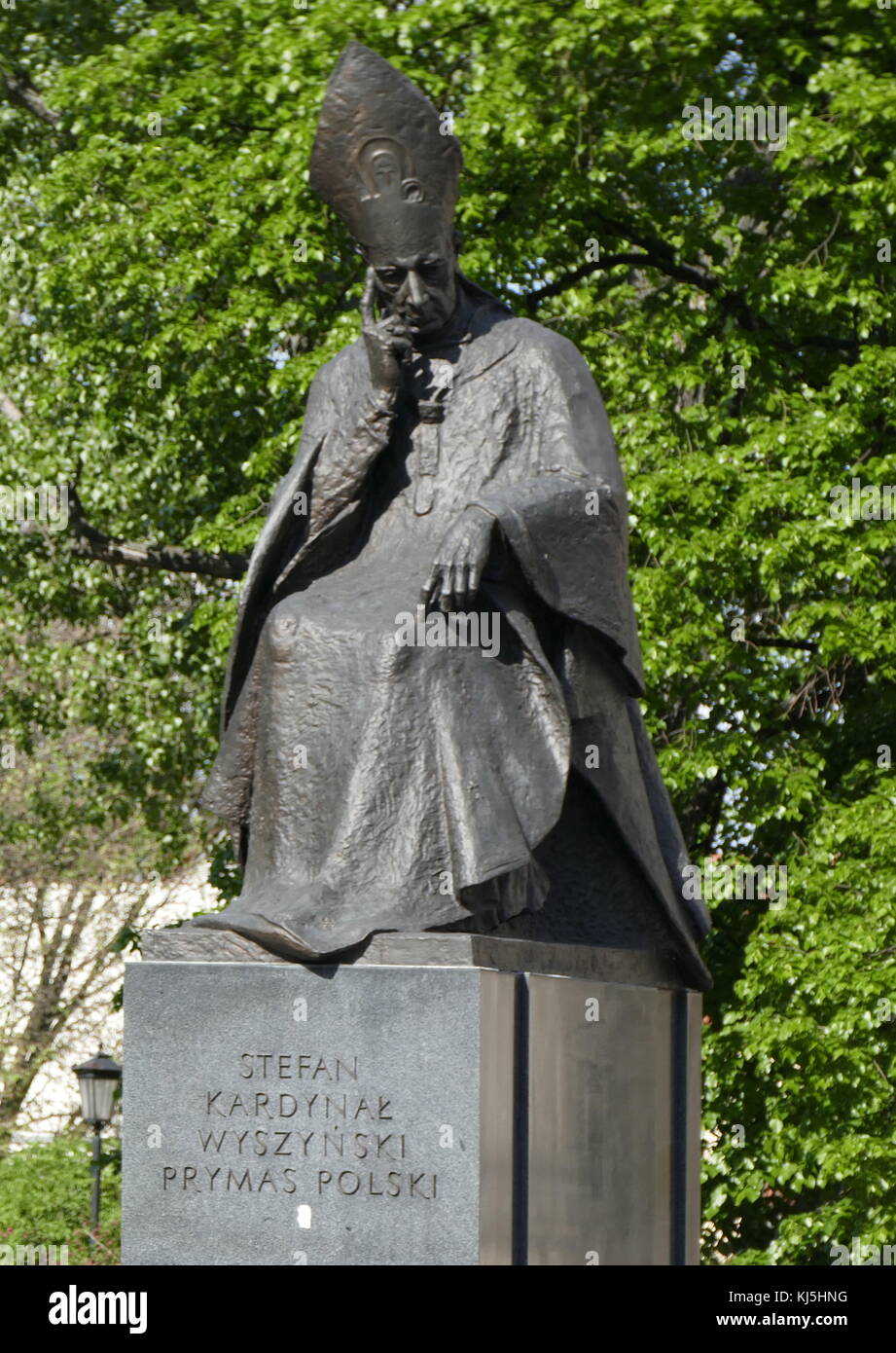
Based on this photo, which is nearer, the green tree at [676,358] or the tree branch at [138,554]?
the green tree at [676,358]

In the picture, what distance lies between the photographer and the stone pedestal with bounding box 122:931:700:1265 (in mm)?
5762

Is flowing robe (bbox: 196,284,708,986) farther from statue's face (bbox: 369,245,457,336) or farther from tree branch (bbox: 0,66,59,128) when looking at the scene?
tree branch (bbox: 0,66,59,128)

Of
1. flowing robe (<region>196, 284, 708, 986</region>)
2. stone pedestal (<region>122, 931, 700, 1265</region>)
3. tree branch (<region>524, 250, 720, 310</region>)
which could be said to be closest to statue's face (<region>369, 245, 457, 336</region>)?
flowing robe (<region>196, 284, 708, 986</region>)

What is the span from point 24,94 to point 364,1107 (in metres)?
14.6

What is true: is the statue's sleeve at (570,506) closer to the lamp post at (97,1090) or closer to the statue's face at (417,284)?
the statue's face at (417,284)

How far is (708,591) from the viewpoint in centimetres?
1429

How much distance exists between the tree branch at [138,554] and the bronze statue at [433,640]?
9569mm

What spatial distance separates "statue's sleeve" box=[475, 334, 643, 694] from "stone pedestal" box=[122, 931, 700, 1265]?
92 centimetres

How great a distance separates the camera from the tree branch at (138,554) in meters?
16.7

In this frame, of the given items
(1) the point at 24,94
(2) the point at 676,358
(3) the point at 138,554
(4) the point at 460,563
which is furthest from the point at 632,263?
(4) the point at 460,563

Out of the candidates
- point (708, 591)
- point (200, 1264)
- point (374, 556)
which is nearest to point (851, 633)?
point (708, 591)

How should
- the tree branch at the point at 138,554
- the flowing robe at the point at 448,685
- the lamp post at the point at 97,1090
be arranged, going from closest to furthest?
the flowing robe at the point at 448,685 < the tree branch at the point at 138,554 < the lamp post at the point at 97,1090

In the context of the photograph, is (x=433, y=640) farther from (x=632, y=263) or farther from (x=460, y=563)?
(x=632, y=263)

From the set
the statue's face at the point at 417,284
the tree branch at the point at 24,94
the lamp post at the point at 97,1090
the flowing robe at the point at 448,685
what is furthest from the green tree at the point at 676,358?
the statue's face at the point at 417,284
